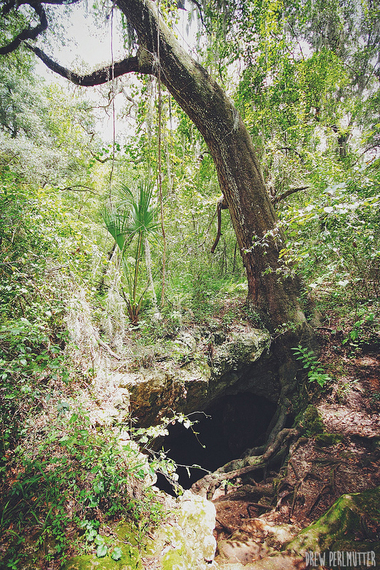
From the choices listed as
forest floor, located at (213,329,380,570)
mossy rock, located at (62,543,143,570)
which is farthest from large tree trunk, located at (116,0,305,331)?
mossy rock, located at (62,543,143,570)

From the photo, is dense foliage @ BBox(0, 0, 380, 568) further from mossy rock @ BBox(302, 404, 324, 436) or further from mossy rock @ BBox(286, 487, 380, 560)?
mossy rock @ BBox(286, 487, 380, 560)

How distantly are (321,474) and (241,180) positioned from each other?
165 inches

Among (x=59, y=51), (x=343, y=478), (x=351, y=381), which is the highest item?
(x=59, y=51)

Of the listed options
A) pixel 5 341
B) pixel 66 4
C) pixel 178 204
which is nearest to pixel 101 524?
pixel 5 341

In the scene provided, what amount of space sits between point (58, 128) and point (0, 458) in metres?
10.6

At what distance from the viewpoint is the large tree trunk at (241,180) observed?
3.59 m

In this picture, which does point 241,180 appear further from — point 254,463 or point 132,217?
point 254,463

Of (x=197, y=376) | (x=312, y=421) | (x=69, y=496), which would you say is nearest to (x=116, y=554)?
(x=69, y=496)

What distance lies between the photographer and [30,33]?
5285 millimetres

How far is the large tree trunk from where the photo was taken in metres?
3.59

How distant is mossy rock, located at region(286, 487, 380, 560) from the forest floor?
22 millimetres

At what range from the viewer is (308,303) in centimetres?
441

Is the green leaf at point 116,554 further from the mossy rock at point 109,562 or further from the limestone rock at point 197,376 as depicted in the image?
the limestone rock at point 197,376

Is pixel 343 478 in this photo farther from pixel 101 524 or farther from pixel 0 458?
pixel 0 458
